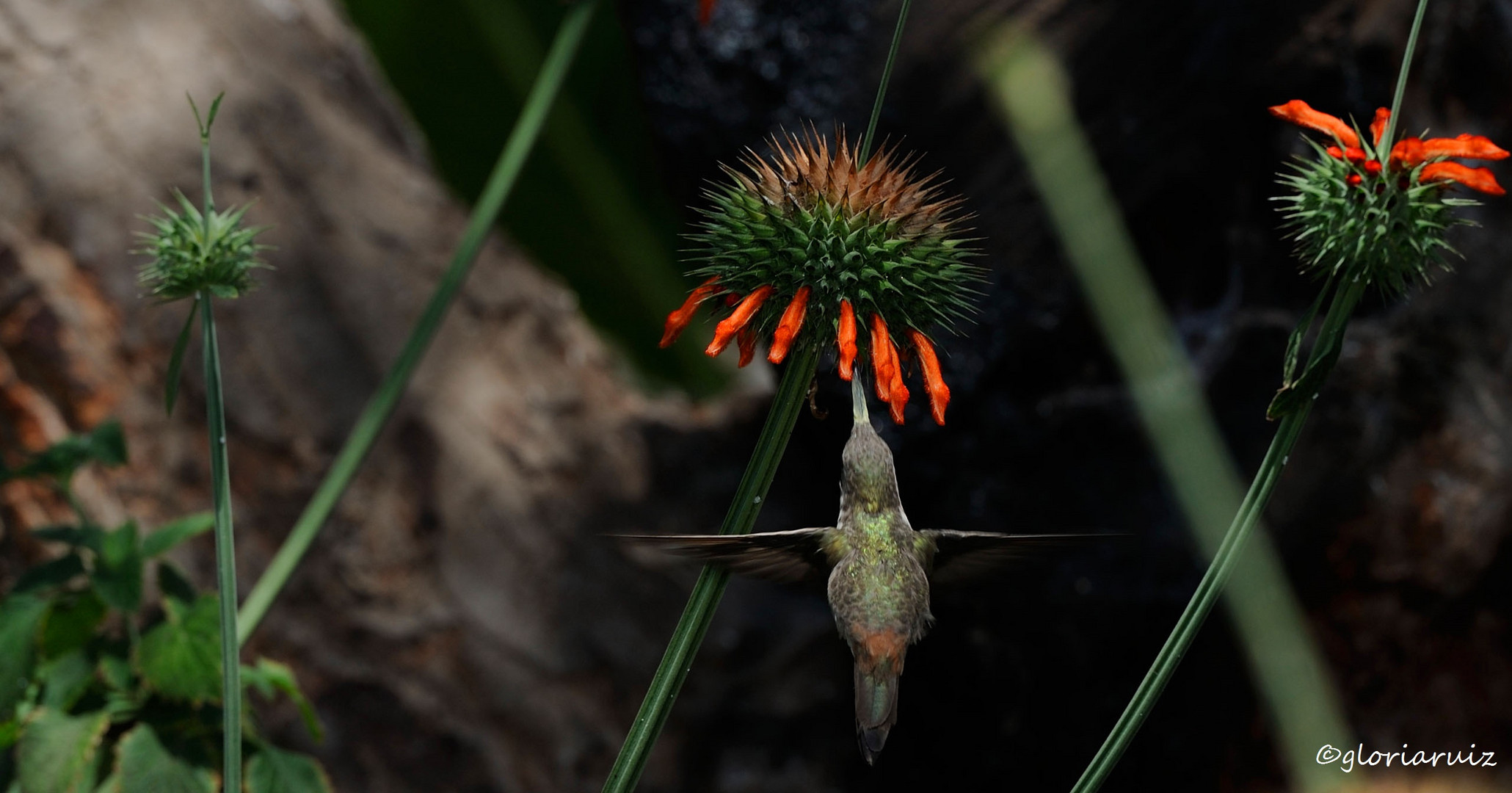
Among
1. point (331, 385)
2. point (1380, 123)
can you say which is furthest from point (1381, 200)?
point (331, 385)

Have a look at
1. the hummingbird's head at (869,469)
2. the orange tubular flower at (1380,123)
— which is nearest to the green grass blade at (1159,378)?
the orange tubular flower at (1380,123)

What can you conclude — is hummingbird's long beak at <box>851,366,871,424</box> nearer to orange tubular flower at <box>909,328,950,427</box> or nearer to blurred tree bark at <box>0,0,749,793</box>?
orange tubular flower at <box>909,328,950,427</box>

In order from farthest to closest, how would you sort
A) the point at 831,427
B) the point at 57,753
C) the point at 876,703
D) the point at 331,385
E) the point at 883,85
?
the point at 831,427 < the point at 331,385 < the point at 57,753 < the point at 876,703 < the point at 883,85

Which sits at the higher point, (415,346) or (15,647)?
(415,346)

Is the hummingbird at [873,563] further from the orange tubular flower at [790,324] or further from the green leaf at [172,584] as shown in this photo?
the green leaf at [172,584]

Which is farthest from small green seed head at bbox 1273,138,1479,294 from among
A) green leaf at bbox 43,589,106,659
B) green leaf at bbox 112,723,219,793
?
green leaf at bbox 43,589,106,659

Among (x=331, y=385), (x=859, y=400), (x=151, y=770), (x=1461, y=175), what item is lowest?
(x=151, y=770)

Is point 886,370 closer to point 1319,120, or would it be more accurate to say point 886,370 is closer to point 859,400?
point 859,400

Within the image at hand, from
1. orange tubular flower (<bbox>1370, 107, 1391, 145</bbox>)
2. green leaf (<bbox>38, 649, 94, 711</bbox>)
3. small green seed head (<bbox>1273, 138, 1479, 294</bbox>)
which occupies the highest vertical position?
orange tubular flower (<bbox>1370, 107, 1391, 145</bbox>)
